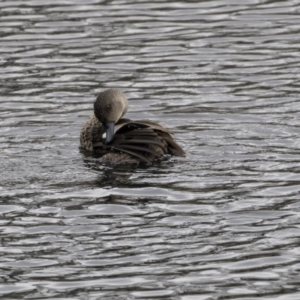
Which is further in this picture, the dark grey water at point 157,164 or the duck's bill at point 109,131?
the duck's bill at point 109,131

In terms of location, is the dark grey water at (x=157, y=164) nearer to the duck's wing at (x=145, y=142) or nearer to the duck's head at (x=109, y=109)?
the duck's wing at (x=145, y=142)

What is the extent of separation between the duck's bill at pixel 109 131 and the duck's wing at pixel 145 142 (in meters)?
0.06

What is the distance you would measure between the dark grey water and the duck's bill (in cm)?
26

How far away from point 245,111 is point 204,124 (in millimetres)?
653

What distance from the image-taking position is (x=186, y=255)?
9016 millimetres

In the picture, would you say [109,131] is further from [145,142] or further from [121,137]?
[145,142]

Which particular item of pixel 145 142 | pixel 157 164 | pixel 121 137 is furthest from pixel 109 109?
pixel 157 164

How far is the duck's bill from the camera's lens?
40.6 ft

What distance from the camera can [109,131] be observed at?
12445 mm

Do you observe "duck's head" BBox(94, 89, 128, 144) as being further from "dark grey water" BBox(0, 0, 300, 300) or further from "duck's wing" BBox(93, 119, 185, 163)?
"dark grey water" BBox(0, 0, 300, 300)

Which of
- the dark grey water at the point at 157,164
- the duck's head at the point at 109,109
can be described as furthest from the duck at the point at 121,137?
the dark grey water at the point at 157,164

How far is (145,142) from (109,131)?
545mm

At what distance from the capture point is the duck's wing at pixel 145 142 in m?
12.1

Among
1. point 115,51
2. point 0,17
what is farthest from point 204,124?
point 0,17
